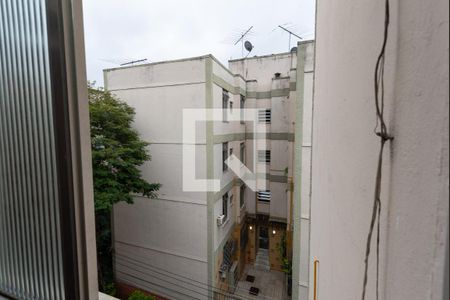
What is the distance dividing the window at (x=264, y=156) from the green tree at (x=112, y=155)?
4271mm

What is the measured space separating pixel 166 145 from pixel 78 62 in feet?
15.0

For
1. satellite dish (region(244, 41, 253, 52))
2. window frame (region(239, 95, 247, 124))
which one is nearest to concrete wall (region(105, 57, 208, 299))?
window frame (region(239, 95, 247, 124))

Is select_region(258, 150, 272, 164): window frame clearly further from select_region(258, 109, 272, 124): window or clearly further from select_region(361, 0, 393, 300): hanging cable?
select_region(361, 0, 393, 300): hanging cable

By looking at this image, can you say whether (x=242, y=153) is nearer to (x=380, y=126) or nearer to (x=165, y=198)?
(x=165, y=198)

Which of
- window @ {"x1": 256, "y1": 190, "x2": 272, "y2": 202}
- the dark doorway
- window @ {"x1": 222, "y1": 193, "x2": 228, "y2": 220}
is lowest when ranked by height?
the dark doorway

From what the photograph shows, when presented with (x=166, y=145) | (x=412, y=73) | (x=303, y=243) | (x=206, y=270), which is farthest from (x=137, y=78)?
(x=412, y=73)

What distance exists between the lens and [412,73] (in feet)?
1.35

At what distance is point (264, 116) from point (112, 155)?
5522 millimetres

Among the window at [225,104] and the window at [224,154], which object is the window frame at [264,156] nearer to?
the window at [224,154]

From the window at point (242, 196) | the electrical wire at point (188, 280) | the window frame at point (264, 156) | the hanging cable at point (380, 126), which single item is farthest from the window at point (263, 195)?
the hanging cable at point (380, 126)

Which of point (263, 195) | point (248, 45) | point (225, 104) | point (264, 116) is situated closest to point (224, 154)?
point (225, 104)

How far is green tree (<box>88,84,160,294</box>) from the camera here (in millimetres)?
4047

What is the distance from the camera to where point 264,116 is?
8.04 m

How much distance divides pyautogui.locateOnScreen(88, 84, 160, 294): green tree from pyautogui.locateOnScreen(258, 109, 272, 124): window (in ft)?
15.3
